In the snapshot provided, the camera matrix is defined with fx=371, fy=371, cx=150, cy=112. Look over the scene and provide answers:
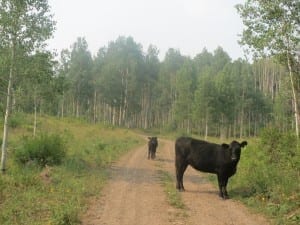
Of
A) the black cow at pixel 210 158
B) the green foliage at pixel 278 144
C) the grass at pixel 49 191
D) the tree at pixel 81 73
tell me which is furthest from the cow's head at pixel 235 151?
the tree at pixel 81 73

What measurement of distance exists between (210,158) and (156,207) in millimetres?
3665

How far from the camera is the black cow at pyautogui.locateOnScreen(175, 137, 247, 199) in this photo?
13.4 metres

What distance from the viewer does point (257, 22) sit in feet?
78.7

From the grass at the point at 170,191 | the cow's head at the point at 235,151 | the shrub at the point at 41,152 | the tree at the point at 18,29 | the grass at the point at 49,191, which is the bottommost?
the grass at the point at 170,191

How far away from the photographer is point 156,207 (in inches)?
450

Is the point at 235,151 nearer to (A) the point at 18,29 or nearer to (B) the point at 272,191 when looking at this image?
(B) the point at 272,191

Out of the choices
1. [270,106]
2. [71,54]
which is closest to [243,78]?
[270,106]

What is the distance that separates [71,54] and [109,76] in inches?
360

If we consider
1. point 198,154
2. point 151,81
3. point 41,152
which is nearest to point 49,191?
point 41,152

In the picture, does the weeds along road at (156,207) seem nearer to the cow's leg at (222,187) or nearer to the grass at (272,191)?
the cow's leg at (222,187)

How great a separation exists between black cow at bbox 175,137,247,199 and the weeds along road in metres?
0.74

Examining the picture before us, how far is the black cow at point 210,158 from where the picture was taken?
44.1ft

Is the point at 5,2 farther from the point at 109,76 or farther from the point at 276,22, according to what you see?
the point at 109,76

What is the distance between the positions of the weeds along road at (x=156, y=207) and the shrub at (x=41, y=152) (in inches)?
135
